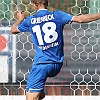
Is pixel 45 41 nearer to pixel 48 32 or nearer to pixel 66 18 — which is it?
pixel 48 32

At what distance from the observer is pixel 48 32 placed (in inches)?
133

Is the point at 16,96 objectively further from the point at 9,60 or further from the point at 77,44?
the point at 77,44

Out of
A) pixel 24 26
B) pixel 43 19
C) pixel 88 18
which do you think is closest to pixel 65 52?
pixel 24 26

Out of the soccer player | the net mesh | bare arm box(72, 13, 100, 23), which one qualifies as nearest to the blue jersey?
the soccer player

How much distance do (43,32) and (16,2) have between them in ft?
4.08

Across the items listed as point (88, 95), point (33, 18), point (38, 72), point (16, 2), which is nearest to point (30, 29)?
point (33, 18)

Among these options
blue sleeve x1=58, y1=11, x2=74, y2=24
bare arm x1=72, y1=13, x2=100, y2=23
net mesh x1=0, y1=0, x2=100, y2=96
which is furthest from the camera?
net mesh x1=0, y1=0, x2=100, y2=96

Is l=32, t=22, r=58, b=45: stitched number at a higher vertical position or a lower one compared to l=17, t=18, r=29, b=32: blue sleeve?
lower

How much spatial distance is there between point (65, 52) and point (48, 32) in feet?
4.11

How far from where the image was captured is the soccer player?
133 inches

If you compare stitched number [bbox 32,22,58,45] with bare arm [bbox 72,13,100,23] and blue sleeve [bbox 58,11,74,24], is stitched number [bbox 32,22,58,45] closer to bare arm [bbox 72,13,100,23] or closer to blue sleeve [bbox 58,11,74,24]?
blue sleeve [bbox 58,11,74,24]

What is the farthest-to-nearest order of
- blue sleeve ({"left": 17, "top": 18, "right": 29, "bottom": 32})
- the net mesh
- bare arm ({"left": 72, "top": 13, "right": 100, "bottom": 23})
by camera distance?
1. the net mesh
2. blue sleeve ({"left": 17, "top": 18, "right": 29, "bottom": 32})
3. bare arm ({"left": 72, "top": 13, "right": 100, "bottom": 23})

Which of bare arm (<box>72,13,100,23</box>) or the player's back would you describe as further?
the player's back

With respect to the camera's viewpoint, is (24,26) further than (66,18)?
Yes
